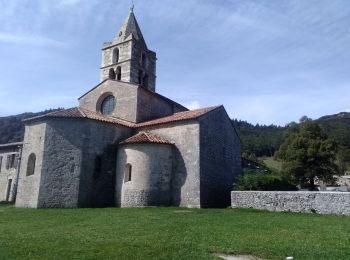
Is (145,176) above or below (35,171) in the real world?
below

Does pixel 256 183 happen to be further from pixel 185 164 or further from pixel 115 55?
pixel 115 55

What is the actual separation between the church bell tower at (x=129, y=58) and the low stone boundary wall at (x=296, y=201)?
13937 millimetres

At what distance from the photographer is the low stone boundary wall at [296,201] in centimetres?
1586

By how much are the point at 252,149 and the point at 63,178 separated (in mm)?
60169

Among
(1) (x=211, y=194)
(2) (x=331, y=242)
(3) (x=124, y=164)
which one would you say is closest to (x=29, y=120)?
(3) (x=124, y=164)

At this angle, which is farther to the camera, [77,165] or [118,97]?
[118,97]

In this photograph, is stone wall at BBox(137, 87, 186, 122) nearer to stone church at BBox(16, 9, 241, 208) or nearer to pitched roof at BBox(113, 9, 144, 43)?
stone church at BBox(16, 9, 241, 208)

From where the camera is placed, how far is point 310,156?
107ft

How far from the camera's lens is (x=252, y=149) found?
75500mm

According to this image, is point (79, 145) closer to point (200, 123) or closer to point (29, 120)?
point (29, 120)

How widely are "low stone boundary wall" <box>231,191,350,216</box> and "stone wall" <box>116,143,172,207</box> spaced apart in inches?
169

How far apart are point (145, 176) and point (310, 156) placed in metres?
19.2

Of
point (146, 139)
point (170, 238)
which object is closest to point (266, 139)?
point (146, 139)

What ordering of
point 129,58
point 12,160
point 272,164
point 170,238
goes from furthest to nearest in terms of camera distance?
point 272,164, point 12,160, point 129,58, point 170,238
